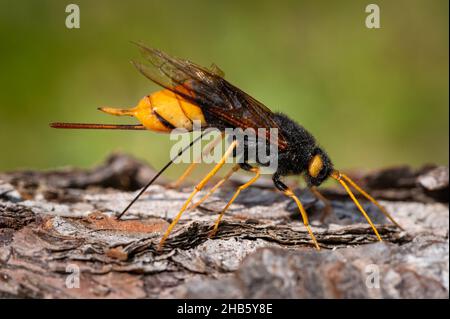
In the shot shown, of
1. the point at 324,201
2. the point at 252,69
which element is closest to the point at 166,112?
the point at 324,201

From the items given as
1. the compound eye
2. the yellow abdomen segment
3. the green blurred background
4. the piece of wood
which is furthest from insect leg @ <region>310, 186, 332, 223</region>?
the green blurred background

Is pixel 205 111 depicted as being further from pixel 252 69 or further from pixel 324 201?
pixel 252 69

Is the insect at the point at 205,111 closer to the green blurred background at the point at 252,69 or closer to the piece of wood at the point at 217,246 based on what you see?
the piece of wood at the point at 217,246

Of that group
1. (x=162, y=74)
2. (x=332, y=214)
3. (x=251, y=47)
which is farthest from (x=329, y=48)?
(x=162, y=74)

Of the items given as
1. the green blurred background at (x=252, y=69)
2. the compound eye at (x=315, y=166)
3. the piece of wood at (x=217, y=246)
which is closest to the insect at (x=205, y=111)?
the compound eye at (x=315, y=166)

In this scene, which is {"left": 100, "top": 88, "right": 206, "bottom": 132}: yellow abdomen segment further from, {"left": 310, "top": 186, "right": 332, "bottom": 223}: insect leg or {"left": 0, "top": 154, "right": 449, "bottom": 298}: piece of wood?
{"left": 310, "top": 186, "right": 332, "bottom": 223}: insect leg

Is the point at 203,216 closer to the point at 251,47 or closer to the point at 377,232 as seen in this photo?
the point at 377,232
